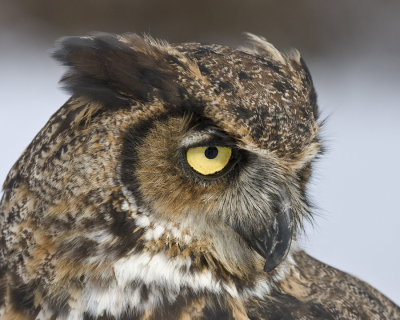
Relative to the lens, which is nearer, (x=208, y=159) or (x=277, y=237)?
(x=208, y=159)

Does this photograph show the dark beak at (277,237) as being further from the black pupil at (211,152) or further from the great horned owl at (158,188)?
the black pupil at (211,152)

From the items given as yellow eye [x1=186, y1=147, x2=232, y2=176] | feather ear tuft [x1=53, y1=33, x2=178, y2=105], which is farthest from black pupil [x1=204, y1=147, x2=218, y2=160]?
feather ear tuft [x1=53, y1=33, x2=178, y2=105]

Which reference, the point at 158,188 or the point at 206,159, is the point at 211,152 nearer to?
the point at 206,159

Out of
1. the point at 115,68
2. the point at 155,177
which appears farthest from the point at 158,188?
the point at 115,68

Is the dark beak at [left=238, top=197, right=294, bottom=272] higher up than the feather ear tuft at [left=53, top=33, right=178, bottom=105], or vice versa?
the feather ear tuft at [left=53, top=33, right=178, bottom=105]

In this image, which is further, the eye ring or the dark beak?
the dark beak

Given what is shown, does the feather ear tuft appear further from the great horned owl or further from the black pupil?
the black pupil

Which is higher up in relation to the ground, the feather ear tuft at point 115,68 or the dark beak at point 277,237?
the feather ear tuft at point 115,68

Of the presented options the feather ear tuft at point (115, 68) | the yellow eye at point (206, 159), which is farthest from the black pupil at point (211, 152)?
the feather ear tuft at point (115, 68)
